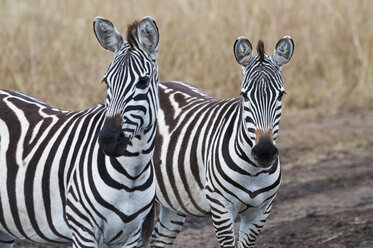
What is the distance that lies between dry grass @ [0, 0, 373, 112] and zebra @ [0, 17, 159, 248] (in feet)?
19.5

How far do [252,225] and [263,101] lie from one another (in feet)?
3.18


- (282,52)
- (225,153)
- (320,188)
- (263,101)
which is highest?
(282,52)

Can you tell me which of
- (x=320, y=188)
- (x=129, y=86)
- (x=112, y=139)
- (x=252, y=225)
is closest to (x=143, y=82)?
(x=129, y=86)

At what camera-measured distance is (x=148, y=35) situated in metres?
4.70

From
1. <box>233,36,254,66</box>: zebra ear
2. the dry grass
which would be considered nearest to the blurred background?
the dry grass

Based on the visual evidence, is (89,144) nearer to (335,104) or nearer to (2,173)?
(2,173)

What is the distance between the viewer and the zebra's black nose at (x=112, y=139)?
431cm

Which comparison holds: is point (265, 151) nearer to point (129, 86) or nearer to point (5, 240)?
point (129, 86)

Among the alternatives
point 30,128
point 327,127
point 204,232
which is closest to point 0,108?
point 30,128

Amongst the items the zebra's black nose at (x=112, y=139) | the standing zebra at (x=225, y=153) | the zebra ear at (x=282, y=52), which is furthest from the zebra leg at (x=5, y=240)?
the zebra ear at (x=282, y=52)

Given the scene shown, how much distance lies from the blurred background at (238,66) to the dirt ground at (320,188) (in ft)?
0.08

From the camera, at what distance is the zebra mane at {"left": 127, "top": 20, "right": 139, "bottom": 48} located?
463 cm

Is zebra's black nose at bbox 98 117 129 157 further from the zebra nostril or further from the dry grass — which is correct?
the dry grass

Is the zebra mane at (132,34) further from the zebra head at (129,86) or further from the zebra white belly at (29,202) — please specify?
the zebra white belly at (29,202)
